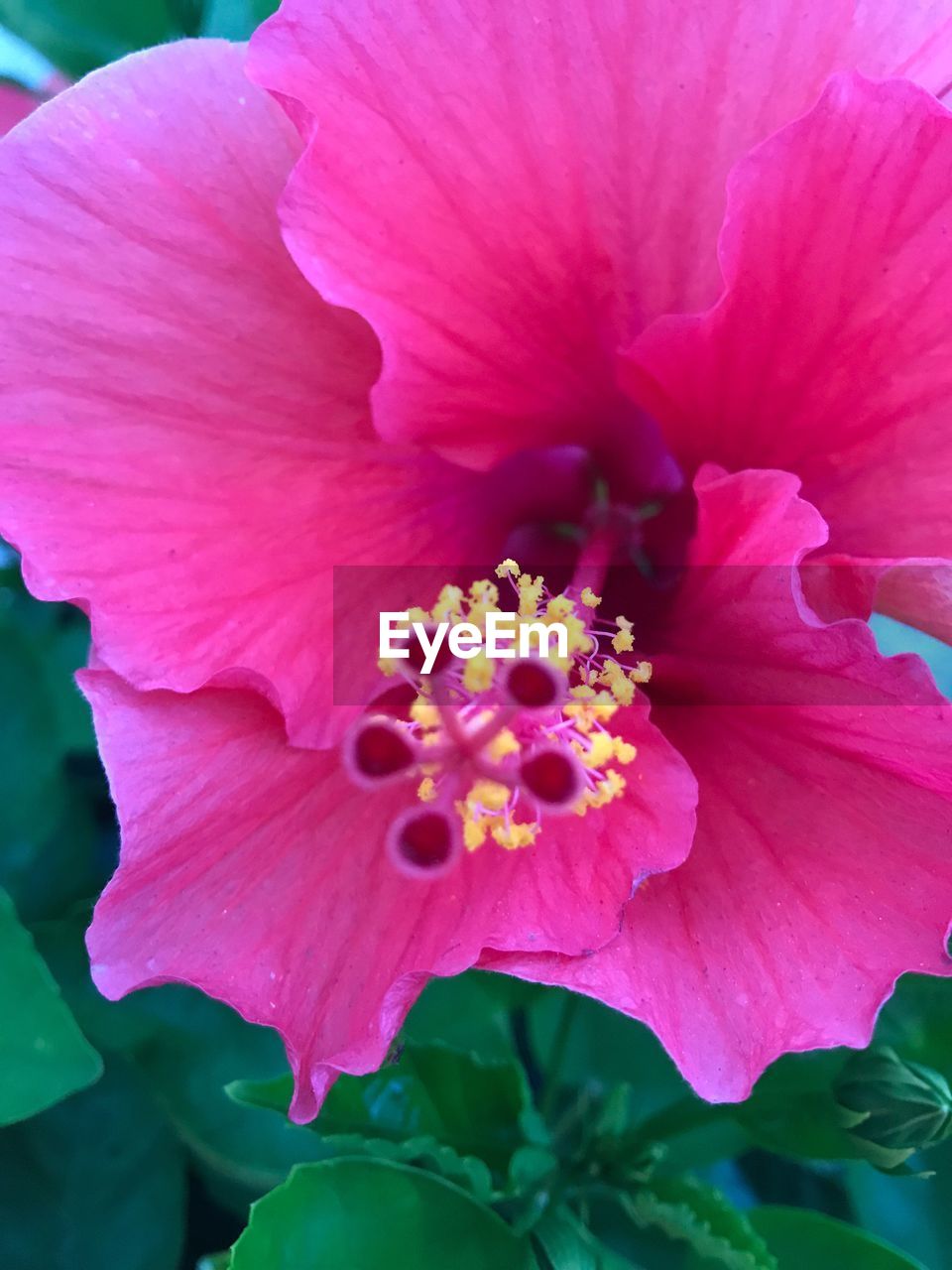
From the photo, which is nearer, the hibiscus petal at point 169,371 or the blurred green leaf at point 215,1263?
the hibiscus petal at point 169,371

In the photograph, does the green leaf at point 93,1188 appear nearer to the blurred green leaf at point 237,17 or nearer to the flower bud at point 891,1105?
the flower bud at point 891,1105

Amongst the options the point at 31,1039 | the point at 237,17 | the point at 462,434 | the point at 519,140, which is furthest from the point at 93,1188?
the point at 237,17

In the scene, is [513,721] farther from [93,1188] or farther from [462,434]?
[93,1188]

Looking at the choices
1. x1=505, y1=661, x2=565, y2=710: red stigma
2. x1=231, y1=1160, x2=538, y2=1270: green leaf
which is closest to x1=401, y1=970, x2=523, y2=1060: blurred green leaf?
x1=231, y1=1160, x2=538, y2=1270: green leaf

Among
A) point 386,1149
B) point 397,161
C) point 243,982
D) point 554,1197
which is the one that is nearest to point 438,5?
point 397,161

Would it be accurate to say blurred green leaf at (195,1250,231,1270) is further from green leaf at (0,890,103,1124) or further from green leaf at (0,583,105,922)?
green leaf at (0,583,105,922)

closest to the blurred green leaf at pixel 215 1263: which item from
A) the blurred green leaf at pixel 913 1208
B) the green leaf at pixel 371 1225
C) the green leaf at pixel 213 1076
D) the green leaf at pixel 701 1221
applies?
the green leaf at pixel 371 1225
